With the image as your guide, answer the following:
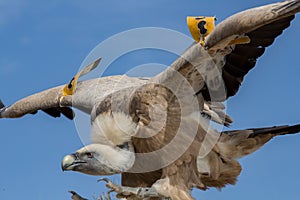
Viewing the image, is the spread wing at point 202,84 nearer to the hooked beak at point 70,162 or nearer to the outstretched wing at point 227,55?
the outstretched wing at point 227,55

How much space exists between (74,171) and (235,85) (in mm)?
2240

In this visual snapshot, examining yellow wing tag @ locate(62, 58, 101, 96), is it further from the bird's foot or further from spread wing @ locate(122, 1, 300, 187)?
the bird's foot

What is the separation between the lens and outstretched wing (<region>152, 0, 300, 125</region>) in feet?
27.7

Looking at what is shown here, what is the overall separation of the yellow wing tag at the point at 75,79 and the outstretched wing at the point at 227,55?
1317 millimetres

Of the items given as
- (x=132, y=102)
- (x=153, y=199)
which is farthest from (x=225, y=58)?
(x=153, y=199)

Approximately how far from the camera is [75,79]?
11.4 meters

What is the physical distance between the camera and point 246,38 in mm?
9258

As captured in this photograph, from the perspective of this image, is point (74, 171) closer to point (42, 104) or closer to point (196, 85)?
point (196, 85)

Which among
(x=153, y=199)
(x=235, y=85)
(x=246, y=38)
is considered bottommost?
(x=153, y=199)

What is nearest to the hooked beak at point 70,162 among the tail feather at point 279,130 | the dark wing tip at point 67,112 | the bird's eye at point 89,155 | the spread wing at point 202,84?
the bird's eye at point 89,155

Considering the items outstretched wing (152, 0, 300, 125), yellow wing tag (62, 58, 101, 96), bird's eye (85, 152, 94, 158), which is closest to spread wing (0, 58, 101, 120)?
yellow wing tag (62, 58, 101, 96)

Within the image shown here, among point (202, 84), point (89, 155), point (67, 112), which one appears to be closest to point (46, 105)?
point (67, 112)

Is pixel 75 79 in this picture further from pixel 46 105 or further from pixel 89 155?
pixel 89 155

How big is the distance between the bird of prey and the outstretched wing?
12 mm
